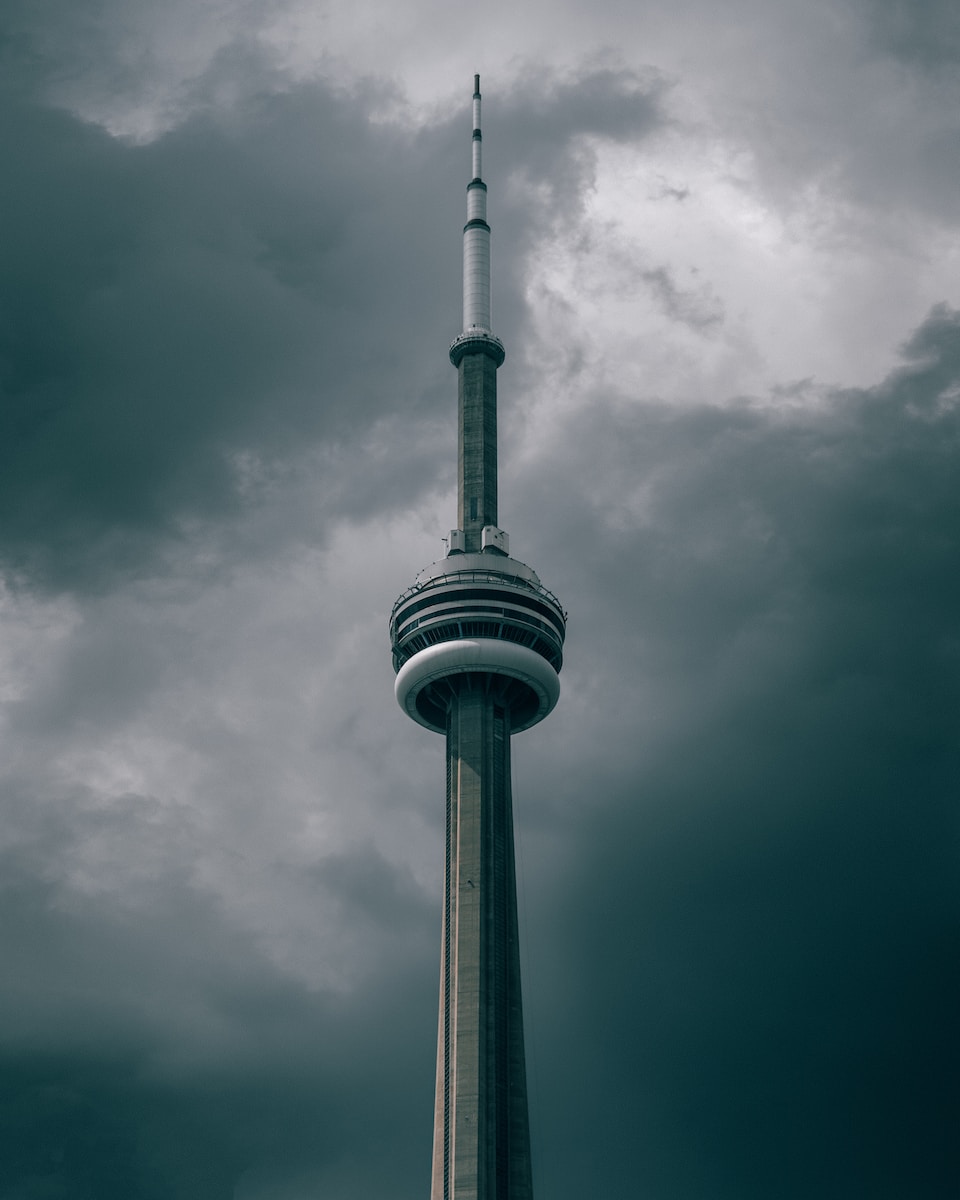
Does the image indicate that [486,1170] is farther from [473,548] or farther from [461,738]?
[473,548]

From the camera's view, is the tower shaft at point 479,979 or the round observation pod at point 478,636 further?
the round observation pod at point 478,636

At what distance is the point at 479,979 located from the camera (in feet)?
567

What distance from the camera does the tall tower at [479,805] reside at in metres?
168

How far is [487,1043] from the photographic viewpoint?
171 meters

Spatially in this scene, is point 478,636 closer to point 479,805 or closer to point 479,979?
point 479,805

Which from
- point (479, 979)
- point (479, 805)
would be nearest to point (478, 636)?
point (479, 805)

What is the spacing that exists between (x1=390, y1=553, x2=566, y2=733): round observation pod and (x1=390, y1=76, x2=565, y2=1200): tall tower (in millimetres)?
168

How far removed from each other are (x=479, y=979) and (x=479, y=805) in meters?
20.0

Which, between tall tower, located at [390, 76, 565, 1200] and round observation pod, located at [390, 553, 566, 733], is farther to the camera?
round observation pod, located at [390, 553, 566, 733]

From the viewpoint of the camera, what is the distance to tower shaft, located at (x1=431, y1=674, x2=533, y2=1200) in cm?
16600

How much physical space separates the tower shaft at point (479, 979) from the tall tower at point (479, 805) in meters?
0.15

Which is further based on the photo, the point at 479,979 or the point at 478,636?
the point at 478,636

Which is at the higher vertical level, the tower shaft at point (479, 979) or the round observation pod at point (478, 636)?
the round observation pod at point (478, 636)

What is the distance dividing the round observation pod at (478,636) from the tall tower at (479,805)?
0.55 feet
